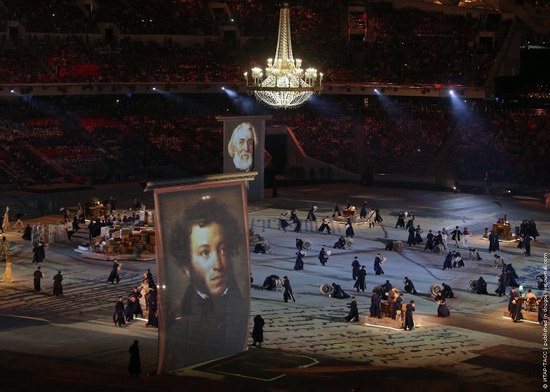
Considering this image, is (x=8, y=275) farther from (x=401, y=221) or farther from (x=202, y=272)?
(x=401, y=221)

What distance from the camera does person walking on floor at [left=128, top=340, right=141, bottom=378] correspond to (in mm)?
25266

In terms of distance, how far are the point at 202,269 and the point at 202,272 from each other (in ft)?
0.22

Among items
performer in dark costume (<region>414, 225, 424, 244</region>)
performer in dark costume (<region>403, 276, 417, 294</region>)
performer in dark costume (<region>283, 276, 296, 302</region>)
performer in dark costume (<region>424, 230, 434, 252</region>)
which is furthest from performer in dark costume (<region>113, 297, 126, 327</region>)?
performer in dark costume (<region>414, 225, 424, 244</region>)

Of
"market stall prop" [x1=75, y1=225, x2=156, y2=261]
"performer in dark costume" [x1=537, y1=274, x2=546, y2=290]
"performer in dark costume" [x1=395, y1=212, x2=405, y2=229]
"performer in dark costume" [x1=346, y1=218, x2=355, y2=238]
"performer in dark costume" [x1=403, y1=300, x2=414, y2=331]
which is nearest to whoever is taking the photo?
"performer in dark costume" [x1=403, y1=300, x2=414, y2=331]

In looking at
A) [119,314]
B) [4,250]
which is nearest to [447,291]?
[119,314]

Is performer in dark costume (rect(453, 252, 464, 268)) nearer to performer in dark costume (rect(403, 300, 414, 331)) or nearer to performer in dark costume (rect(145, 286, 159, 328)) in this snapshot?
performer in dark costume (rect(403, 300, 414, 331))

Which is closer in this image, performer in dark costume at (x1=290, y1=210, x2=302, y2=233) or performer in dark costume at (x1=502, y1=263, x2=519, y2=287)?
performer in dark costume at (x1=502, y1=263, x2=519, y2=287)

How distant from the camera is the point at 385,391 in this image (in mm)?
25031

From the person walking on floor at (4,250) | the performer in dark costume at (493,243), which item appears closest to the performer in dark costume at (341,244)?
the performer in dark costume at (493,243)

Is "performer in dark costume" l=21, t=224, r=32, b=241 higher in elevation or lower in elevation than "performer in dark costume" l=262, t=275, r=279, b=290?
higher

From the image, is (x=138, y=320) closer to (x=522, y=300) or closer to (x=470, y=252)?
(x=522, y=300)

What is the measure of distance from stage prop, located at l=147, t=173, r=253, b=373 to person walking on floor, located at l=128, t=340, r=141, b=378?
18.9 inches

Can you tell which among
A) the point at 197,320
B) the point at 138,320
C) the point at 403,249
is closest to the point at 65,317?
Answer: the point at 138,320

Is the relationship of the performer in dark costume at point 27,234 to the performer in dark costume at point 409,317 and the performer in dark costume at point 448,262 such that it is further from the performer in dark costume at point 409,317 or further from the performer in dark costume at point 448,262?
the performer in dark costume at point 409,317
